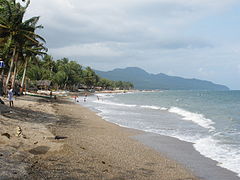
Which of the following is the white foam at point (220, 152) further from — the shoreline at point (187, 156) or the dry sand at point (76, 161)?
the dry sand at point (76, 161)

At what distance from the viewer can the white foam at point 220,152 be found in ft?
29.5

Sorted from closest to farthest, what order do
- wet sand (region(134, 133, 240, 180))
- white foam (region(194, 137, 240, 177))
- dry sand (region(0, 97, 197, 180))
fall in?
dry sand (region(0, 97, 197, 180)) < wet sand (region(134, 133, 240, 180)) < white foam (region(194, 137, 240, 177))

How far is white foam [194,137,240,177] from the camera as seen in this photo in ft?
29.5

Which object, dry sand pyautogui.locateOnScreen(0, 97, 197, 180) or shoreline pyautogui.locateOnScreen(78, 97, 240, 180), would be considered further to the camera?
shoreline pyautogui.locateOnScreen(78, 97, 240, 180)

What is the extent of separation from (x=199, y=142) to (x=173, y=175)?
5.84 m

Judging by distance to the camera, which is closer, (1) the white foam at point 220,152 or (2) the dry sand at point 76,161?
(2) the dry sand at point 76,161

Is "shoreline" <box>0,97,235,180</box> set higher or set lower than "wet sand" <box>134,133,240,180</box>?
higher

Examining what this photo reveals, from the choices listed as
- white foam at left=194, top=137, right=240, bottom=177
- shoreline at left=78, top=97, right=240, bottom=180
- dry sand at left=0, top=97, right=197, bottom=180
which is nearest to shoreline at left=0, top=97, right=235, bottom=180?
dry sand at left=0, top=97, right=197, bottom=180

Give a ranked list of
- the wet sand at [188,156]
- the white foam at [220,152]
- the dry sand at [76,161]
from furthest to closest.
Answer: the white foam at [220,152], the wet sand at [188,156], the dry sand at [76,161]

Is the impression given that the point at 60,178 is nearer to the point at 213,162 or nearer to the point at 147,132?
the point at 213,162

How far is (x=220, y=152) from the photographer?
1076cm

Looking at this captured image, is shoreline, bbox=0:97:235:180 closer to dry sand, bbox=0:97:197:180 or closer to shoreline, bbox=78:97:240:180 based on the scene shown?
dry sand, bbox=0:97:197:180

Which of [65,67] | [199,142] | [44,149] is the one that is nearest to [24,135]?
[44,149]

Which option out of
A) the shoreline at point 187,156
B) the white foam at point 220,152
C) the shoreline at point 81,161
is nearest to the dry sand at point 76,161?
the shoreline at point 81,161
